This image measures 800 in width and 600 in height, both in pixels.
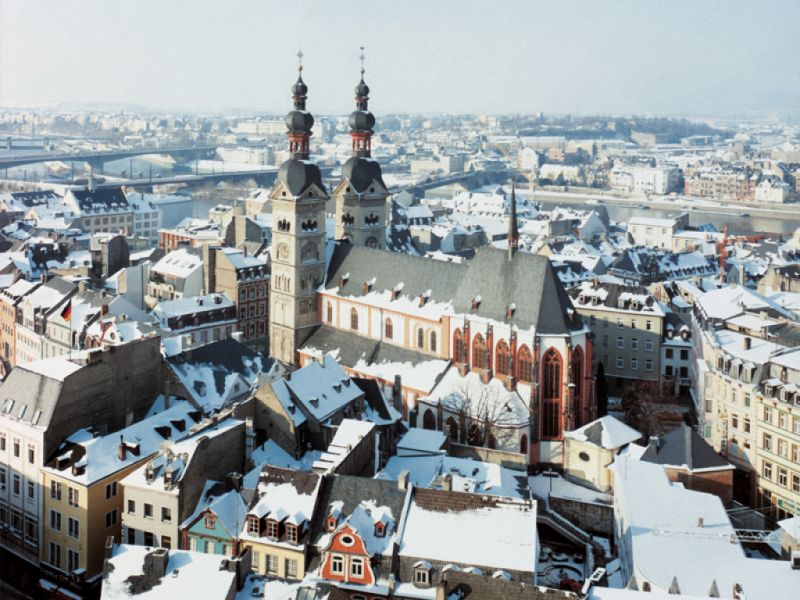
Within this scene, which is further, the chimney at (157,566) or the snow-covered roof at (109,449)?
the snow-covered roof at (109,449)

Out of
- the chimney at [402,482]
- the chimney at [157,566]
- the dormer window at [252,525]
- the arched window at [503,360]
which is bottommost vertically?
the chimney at [157,566]

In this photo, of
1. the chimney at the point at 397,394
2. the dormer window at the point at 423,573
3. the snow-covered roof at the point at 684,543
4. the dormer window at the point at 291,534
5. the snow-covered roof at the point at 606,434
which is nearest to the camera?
the dormer window at the point at 423,573

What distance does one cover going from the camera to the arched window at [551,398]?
8238cm

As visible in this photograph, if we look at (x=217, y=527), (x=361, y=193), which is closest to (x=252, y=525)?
(x=217, y=527)

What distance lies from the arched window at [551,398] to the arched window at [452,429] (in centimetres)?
733

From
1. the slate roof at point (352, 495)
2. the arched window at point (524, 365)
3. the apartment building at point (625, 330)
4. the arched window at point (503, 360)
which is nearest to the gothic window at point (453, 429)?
the arched window at point (503, 360)

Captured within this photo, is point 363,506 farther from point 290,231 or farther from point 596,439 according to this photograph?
point 290,231

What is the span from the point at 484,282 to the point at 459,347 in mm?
6195

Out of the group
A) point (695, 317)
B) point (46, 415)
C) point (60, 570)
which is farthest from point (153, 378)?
point (695, 317)

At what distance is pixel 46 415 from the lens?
6394 cm

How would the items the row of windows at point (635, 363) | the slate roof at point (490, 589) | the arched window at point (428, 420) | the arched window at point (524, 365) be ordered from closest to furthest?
the slate roof at point (490, 589) → the arched window at point (524, 365) → the arched window at point (428, 420) → the row of windows at point (635, 363)

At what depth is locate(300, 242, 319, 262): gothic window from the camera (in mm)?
100250

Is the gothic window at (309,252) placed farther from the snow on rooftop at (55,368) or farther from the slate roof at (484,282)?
the snow on rooftop at (55,368)

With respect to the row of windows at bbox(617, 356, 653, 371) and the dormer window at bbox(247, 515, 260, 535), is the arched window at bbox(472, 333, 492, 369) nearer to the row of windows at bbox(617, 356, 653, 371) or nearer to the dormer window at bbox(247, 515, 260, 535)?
the row of windows at bbox(617, 356, 653, 371)
